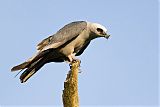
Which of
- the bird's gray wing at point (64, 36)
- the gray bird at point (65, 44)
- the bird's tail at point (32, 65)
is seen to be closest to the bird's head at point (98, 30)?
the gray bird at point (65, 44)

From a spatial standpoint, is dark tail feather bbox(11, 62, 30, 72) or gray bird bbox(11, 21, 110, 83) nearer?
dark tail feather bbox(11, 62, 30, 72)

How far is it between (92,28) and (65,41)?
686mm

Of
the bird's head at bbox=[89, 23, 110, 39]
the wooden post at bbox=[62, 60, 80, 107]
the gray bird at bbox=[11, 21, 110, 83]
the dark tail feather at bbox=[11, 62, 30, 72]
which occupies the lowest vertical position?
the wooden post at bbox=[62, 60, 80, 107]

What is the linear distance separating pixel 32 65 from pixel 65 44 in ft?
3.16

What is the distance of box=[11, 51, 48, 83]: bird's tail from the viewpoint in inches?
234

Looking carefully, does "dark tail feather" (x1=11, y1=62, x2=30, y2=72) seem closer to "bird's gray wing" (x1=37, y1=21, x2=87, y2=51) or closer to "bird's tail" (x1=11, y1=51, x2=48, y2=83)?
"bird's tail" (x1=11, y1=51, x2=48, y2=83)

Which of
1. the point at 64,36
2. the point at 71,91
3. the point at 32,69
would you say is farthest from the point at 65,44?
the point at 71,91

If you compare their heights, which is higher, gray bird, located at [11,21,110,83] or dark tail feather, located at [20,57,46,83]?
gray bird, located at [11,21,110,83]

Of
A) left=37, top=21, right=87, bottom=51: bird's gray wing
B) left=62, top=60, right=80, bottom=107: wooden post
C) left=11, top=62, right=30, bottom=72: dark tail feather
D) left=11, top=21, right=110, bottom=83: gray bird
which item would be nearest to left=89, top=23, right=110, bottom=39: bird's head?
left=11, top=21, right=110, bottom=83: gray bird

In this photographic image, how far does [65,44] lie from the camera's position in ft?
22.8

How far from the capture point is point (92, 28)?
24.2 feet

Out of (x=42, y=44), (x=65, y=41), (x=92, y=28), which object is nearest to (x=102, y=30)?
(x=92, y=28)

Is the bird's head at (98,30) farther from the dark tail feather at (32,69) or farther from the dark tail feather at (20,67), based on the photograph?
the dark tail feather at (20,67)

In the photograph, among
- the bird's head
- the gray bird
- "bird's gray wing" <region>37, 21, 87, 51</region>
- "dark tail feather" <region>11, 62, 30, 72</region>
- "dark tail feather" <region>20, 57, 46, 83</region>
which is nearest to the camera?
"dark tail feather" <region>11, 62, 30, 72</region>
